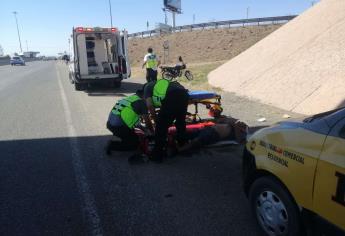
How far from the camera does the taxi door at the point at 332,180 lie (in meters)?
2.70

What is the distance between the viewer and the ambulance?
54.1 ft

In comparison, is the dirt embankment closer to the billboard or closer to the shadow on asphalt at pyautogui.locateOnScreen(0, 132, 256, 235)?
the billboard

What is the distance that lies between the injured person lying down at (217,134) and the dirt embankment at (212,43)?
31.4m

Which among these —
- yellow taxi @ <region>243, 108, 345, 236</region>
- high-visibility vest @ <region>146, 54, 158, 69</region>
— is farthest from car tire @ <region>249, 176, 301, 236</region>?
high-visibility vest @ <region>146, 54, 158, 69</region>

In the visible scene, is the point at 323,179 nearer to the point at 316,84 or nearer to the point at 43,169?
the point at 43,169

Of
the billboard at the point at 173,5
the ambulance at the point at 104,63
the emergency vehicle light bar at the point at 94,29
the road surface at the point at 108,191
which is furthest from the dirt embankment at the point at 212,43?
the road surface at the point at 108,191

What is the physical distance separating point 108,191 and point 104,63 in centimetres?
1437

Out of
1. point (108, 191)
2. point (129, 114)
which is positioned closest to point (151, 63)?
point (129, 114)

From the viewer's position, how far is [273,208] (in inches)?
138

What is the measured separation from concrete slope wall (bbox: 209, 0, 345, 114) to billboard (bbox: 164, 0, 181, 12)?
149 ft

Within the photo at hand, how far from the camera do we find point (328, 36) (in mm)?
13555

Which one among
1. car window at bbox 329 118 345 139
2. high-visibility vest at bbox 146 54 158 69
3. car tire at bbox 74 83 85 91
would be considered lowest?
car tire at bbox 74 83 85 91

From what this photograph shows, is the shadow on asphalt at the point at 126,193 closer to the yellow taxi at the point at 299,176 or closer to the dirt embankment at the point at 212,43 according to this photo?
the yellow taxi at the point at 299,176

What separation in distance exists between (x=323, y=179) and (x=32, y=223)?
10.2 feet
